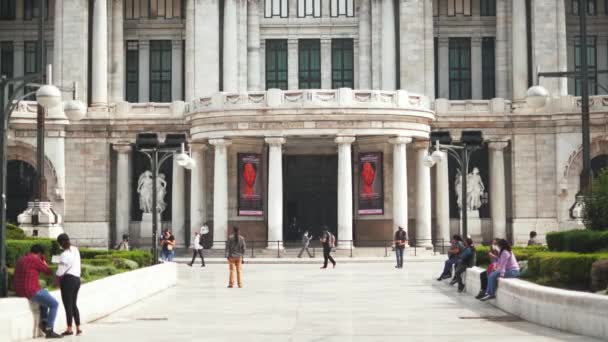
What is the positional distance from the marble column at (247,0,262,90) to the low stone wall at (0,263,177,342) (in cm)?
3327

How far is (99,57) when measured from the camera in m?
68.6

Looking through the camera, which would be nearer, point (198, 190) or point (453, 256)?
point (453, 256)

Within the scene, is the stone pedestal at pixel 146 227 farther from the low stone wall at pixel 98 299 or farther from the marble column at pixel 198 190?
the low stone wall at pixel 98 299

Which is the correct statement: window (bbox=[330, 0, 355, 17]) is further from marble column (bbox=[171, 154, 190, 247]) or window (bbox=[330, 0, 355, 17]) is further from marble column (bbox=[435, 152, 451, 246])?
marble column (bbox=[171, 154, 190, 247])

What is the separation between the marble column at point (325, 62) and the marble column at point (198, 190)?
473 inches

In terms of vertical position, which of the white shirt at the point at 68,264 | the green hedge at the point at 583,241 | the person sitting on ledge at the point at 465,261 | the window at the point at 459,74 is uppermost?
the window at the point at 459,74

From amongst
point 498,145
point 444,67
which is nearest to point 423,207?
point 498,145

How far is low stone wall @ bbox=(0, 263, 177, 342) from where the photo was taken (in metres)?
20.3

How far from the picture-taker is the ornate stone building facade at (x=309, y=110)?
199 feet

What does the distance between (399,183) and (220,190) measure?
991cm

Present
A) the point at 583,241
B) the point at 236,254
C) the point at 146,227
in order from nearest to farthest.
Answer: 1. the point at 583,241
2. the point at 236,254
3. the point at 146,227

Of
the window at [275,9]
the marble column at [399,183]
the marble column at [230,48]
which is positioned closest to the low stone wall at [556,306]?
the marble column at [399,183]

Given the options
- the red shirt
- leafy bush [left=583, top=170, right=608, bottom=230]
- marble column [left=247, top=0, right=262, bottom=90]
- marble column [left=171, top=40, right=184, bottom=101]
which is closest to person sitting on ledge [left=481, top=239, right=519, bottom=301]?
leafy bush [left=583, top=170, right=608, bottom=230]

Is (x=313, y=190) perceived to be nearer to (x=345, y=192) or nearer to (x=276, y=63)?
(x=345, y=192)
